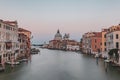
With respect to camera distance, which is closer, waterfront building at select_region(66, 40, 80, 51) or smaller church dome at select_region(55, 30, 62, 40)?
waterfront building at select_region(66, 40, 80, 51)

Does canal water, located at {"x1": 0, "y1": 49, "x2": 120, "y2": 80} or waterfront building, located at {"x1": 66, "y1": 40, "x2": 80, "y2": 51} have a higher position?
waterfront building, located at {"x1": 66, "y1": 40, "x2": 80, "y2": 51}

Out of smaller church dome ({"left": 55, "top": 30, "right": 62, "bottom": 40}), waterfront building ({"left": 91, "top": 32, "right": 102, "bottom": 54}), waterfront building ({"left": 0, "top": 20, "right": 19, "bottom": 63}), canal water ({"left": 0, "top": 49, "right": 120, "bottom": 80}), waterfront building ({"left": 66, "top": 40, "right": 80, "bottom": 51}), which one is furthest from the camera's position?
smaller church dome ({"left": 55, "top": 30, "right": 62, "bottom": 40})

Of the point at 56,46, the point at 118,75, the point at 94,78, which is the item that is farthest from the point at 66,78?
the point at 56,46

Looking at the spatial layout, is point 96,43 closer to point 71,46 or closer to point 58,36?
point 71,46

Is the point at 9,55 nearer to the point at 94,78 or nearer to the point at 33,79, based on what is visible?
the point at 33,79

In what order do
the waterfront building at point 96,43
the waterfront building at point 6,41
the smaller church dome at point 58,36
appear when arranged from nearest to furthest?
1. the waterfront building at point 6,41
2. the waterfront building at point 96,43
3. the smaller church dome at point 58,36

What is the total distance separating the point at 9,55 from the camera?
126 ft

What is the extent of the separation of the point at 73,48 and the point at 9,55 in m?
82.1

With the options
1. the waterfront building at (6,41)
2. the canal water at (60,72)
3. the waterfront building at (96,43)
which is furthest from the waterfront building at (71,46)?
the canal water at (60,72)

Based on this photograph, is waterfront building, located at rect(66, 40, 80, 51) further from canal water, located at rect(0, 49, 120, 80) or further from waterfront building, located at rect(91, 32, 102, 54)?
canal water, located at rect(0, 49, 120, 80)

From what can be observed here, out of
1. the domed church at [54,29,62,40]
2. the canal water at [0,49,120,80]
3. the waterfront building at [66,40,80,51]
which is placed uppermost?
the domed church at [54,29,62,40]

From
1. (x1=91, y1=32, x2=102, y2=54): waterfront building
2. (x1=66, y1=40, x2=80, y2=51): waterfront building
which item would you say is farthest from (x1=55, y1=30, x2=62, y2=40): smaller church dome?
(x1=91, y1=32, x2=102, y2=54): waterfront building

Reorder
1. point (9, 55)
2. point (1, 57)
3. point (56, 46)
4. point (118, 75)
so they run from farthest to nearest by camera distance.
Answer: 1. point (56, 46)
2. point (9, 55)
3. point (1, 57)
4. point (118, 75)

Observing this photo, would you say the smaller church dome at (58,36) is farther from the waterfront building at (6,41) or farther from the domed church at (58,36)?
the waterfront building at (6,41)
